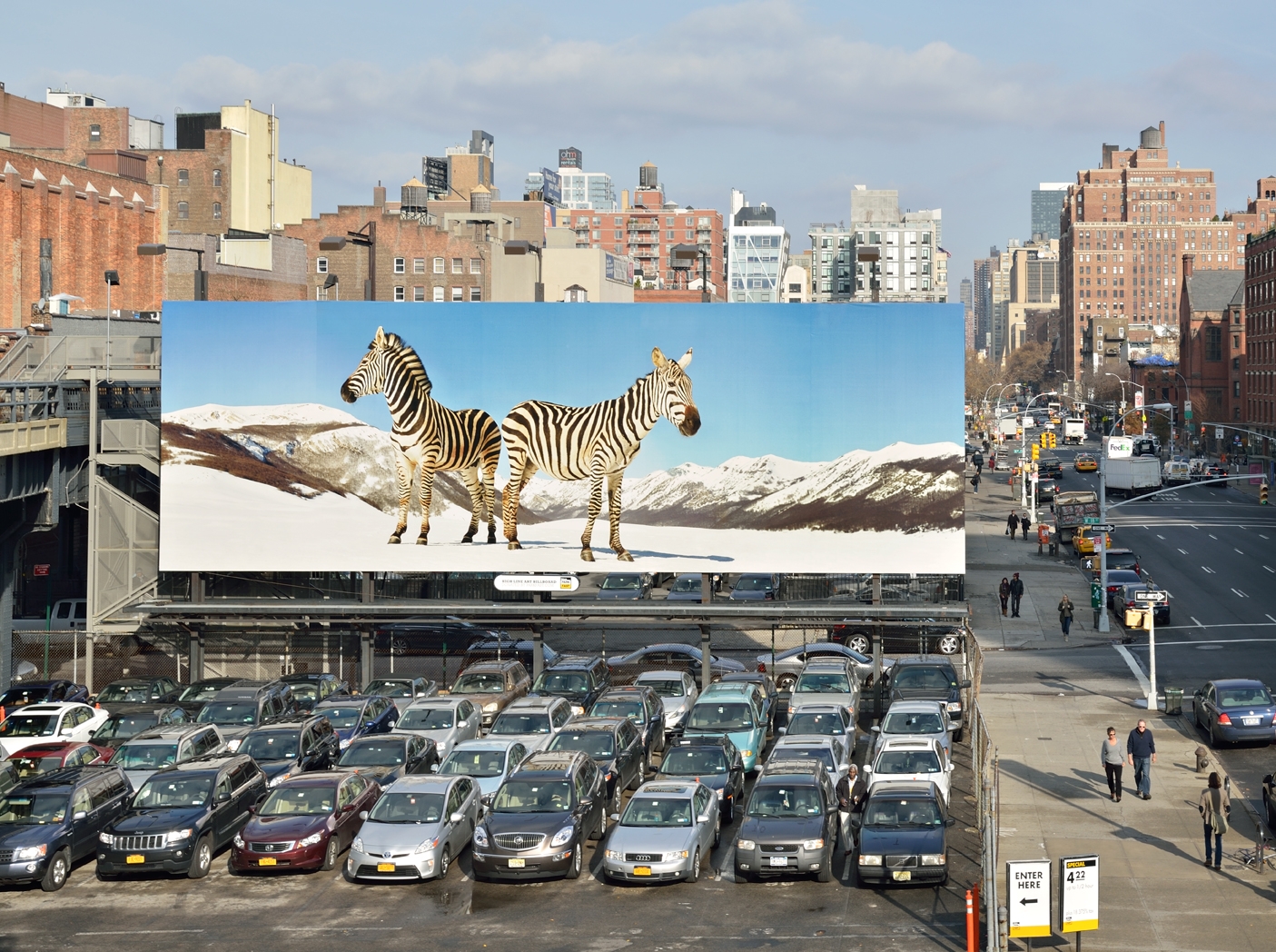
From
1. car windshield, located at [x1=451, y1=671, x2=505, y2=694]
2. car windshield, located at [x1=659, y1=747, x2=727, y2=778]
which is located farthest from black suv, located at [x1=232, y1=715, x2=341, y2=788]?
car windshield, located at [x1=451, y1=671, x2=505, y2=694]

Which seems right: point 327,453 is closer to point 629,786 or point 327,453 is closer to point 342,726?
point 342,726

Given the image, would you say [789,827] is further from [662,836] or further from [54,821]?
[54,821]

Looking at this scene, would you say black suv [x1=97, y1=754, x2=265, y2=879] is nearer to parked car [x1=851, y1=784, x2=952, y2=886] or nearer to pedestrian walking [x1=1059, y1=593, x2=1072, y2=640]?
parked car [x1=851, y1=784, x2=952, y2=886]

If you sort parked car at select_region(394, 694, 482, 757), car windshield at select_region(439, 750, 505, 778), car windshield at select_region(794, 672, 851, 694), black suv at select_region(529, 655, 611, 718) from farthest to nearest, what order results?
black suv at select_region(529, 655, 611, 718), car windshield at select_region(794, 672, 851, 694), parked car at select_region(394, 694, 482, 757), car windshield at select_region(439, 750, 505, 778)

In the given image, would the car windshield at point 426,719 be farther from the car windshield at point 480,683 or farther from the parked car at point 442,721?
the car windshield at point 480,683

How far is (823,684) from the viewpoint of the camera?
3756cm

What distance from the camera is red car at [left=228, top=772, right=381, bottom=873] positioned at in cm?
2520

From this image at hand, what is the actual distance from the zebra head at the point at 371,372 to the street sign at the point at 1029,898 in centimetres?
2762

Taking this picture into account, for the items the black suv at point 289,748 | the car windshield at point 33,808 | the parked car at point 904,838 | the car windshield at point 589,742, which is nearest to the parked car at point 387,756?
the black suv at point 289,748

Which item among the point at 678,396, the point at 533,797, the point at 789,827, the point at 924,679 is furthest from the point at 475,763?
the point at 678,396

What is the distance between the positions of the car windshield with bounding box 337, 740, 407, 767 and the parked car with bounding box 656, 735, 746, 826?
5316 millimetres

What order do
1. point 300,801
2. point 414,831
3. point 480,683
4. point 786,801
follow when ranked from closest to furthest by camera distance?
1. point 414,831
2. point 786,801
3. point 300,801
4. point 480,683

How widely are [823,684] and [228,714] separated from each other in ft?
46.6

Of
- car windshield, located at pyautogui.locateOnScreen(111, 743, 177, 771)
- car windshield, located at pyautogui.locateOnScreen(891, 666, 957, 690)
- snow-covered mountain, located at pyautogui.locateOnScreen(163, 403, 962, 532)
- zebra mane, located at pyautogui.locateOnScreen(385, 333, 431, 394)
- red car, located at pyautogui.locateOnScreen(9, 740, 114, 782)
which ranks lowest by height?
red car, located at pyautogui.locateOnScreen(9, 740, 114, 782)
